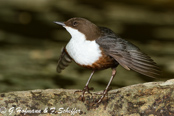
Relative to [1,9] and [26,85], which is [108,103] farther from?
[1,9]

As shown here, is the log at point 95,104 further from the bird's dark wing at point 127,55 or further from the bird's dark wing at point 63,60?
the bird's dark wing at point 63,60

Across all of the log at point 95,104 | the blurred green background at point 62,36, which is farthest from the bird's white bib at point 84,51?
the blurred green background at point 62,36

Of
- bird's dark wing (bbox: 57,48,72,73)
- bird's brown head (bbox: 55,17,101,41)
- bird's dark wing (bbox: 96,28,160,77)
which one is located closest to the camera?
bird's dark wing (bbox: 96,28,160,77)

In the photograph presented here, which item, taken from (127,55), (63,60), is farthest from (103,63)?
(63,60)

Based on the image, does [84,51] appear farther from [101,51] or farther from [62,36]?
[62,36]

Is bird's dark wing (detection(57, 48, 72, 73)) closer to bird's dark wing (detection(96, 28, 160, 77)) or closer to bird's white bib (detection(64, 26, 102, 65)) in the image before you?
bird's white bib (detection(64, 26, 102, 65))

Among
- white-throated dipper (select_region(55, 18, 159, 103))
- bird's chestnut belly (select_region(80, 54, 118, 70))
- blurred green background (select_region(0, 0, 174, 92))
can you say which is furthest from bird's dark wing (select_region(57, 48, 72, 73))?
blurred green background (select_region(0, 0, 174, 92))
